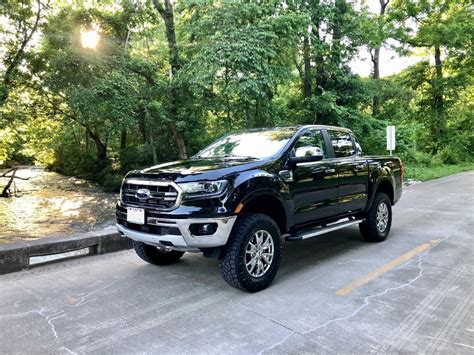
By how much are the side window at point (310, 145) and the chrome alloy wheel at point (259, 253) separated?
1.12m

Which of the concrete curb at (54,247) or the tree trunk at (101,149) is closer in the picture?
the concrete curb at (54,247)

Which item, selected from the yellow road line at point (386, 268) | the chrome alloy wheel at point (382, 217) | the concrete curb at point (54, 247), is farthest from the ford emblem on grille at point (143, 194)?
the chrome alloy wheel at point (382, 217)

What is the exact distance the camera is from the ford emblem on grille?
4.11m

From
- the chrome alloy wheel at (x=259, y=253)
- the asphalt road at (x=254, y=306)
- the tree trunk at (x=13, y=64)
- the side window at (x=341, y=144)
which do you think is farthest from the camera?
the tree trunk at (x=13, y=64)

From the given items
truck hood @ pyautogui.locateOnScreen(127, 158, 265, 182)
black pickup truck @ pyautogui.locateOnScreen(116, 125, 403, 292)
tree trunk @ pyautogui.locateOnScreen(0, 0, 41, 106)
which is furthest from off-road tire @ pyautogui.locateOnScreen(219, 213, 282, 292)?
tree trunk @ pyautogui.locateOnScreen(0, 0, 41, 106)

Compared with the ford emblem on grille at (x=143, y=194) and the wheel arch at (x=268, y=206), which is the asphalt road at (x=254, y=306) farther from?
the ford emblem on grille at (x=143, y=194)

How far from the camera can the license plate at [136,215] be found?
13.4ft

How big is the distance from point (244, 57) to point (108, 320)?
342 inches

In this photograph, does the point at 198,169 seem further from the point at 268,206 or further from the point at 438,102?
the point at 438,102

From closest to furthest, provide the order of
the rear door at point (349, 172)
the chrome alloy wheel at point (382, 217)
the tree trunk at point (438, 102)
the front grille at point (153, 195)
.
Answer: the front grille at point (153, 195), the rear door at point (349, 172), the chrome alloy wheel at point (382, 217), the tree trunk at point (438, 102)

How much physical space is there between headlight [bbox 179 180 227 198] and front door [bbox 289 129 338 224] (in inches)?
43.1

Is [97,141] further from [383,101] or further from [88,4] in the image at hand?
[383,101]

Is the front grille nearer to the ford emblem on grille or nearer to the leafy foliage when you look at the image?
the ford emblem on grille

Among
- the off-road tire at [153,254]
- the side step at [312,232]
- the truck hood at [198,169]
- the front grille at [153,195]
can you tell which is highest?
the truck hood at [198,169]
